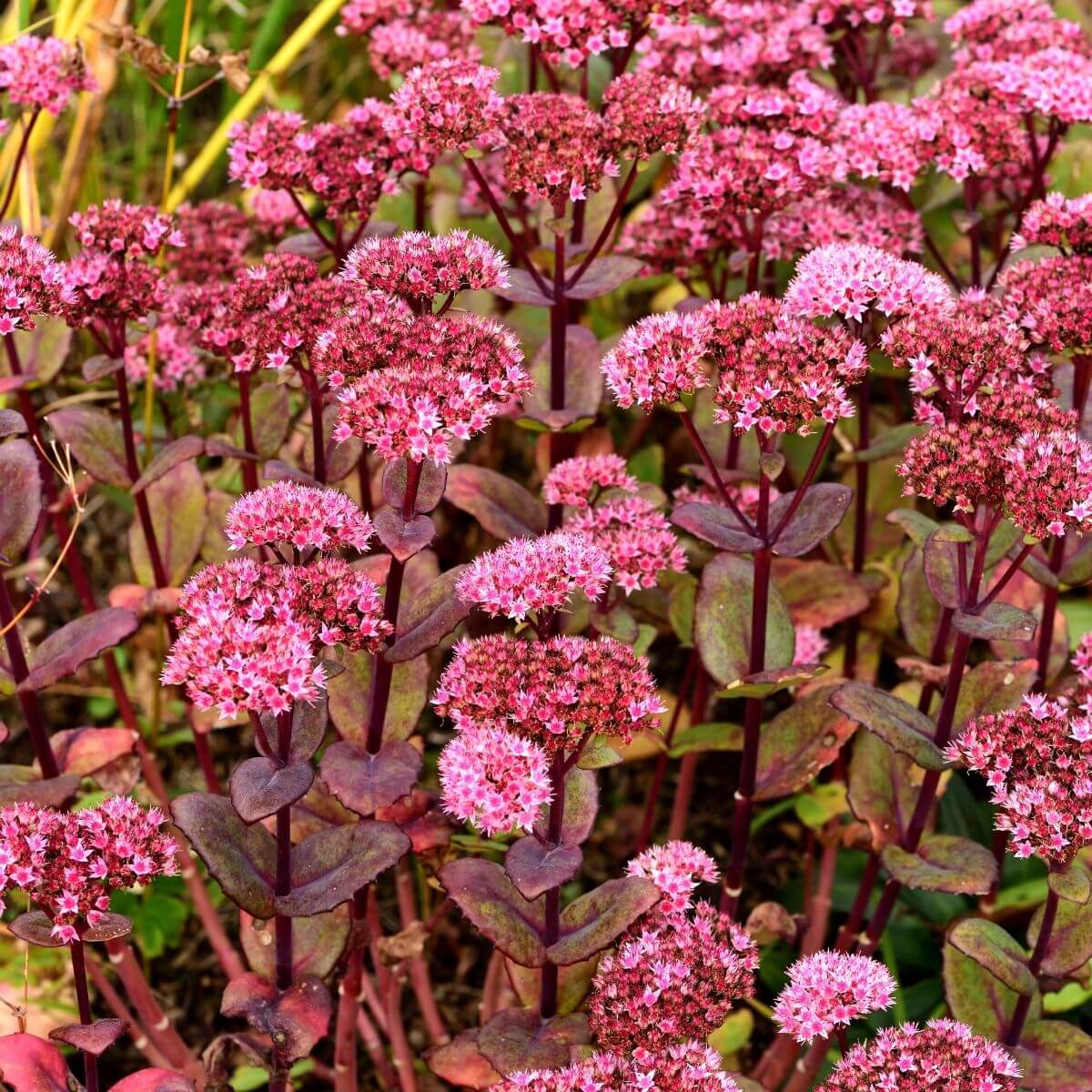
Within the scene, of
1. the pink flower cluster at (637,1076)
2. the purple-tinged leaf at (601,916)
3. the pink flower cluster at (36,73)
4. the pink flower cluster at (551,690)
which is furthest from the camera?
the pink flower cluster at (36,73)

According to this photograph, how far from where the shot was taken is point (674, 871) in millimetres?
2541

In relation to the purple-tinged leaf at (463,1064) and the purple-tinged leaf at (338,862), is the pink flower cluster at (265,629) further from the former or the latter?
the purple-tinged leaf at (463,1064)

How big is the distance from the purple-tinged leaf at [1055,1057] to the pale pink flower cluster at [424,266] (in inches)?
68.7

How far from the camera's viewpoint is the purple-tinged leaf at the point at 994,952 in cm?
247

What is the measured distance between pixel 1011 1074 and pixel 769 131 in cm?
204

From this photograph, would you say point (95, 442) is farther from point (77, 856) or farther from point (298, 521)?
point (77, 856)

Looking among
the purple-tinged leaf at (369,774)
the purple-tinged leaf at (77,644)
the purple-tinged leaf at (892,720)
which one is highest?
the purple-tinged leaf at (77,644)

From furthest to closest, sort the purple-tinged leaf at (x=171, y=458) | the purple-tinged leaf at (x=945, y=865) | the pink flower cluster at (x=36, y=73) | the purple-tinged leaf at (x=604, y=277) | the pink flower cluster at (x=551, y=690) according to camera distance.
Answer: the pink flower cluster at (x=36, y=73)
the purple-tinged leaf at (x=604, y=277)
the purple-tinged leaf at (x=171, y=458)
the purple-tinged leaf at (x=945, y=865)
the pink flower cluster at (x=551, y=690)

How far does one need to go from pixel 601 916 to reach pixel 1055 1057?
916 millimetres

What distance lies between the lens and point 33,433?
3.02 metres

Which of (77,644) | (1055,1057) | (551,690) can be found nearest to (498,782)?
(551,690)

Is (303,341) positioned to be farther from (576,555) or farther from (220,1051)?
(220,1051)

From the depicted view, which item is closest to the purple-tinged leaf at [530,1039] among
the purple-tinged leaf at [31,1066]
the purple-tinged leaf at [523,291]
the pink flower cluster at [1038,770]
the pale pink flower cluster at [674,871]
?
the pale pink flower cluster at [674,871]

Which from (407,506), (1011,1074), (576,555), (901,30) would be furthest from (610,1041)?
(901,30)
